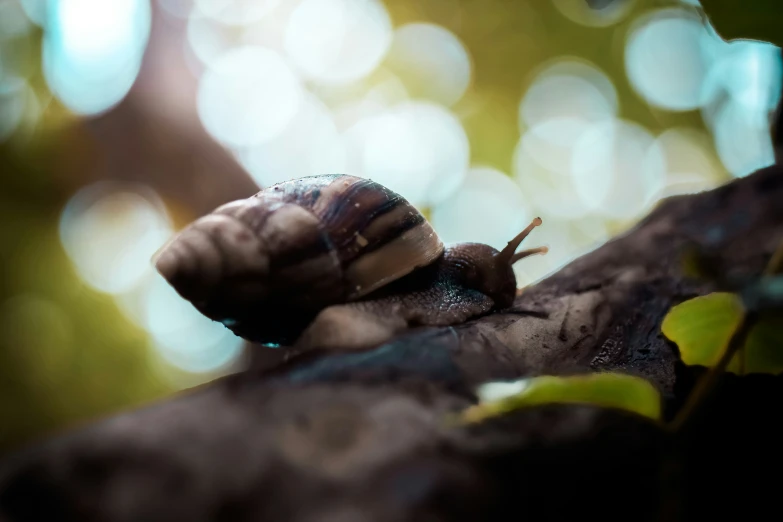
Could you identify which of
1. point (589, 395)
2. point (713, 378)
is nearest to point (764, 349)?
point (713, 378)

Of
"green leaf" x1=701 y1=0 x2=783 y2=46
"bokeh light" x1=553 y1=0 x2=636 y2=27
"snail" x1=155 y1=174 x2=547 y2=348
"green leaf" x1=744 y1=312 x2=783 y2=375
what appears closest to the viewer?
"green leaf" x1=744 y1=312 x2=783 y2=375

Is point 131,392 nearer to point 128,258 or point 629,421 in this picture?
point 128,258

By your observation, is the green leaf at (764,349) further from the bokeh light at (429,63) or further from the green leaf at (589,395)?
the bokeh light at (429,63)

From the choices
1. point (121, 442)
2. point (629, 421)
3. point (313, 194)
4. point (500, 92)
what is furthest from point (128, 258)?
point (629, 421)

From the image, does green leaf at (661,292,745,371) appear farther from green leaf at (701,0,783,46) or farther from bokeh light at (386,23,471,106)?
bokeh light at (386,23,471,106)

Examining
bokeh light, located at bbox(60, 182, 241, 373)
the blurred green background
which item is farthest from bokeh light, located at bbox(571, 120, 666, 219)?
bokeh light, located at bbox(60, 182, 241, 373)

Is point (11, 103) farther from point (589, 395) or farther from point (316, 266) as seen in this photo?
point (589, 395)
